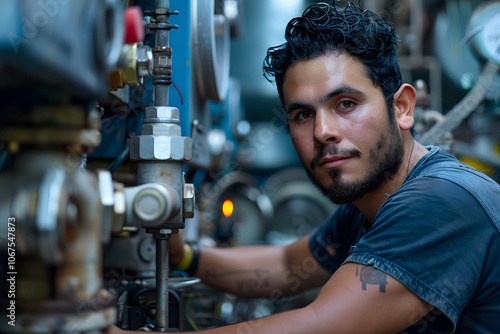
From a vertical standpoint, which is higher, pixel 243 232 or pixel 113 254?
pixel 113 254

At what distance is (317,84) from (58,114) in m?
0.69

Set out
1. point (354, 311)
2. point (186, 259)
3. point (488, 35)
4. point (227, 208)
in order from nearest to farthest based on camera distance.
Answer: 1. point (354, 311)
2. point (186, 259)
3. point (488, 35)
4. point (227, 208)

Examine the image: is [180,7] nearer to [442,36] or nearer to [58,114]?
[58,114]

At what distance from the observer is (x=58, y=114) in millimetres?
606

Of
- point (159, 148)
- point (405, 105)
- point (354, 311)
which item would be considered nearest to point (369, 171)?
point (405, 105)

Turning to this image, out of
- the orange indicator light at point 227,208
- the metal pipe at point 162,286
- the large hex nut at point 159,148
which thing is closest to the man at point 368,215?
the metal pipe at point 162,286

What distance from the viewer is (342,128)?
1186mm

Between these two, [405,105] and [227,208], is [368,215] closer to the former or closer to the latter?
[405,105]

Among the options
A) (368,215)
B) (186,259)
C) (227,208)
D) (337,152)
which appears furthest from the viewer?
(227,208)

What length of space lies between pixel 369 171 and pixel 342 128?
0.32 ft

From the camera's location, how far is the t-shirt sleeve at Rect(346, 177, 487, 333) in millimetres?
969

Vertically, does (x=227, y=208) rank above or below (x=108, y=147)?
below

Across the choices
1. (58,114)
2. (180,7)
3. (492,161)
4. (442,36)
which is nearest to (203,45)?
(180,7)

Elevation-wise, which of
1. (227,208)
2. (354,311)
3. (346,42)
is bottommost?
(227,208)
